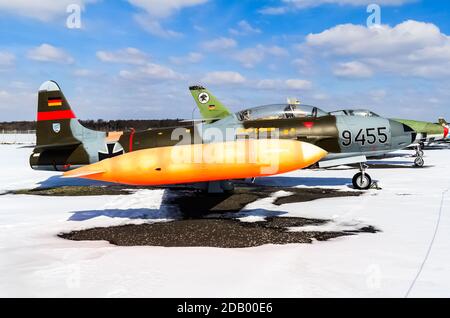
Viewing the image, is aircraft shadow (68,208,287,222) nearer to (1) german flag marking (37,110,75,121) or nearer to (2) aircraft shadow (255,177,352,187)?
(1) german flag marking (37,110,75,121)

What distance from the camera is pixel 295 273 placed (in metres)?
4.84

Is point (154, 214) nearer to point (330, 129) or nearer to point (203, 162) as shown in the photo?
point (203, 162)

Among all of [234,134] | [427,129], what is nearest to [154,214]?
[234,134]

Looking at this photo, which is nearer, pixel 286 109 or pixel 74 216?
pixel 74 216

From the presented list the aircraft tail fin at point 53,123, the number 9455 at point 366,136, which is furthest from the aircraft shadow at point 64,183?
the number 9455 at point 366,136

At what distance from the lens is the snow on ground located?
171 inches

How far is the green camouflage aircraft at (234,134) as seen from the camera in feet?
38.8

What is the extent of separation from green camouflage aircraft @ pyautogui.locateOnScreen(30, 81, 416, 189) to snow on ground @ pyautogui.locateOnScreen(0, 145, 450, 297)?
3146mm

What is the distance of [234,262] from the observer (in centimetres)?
530

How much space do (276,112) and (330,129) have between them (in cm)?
183

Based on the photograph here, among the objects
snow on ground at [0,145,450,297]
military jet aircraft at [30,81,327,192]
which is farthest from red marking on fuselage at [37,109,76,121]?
military jet aircraft at [30,81,327,192]
